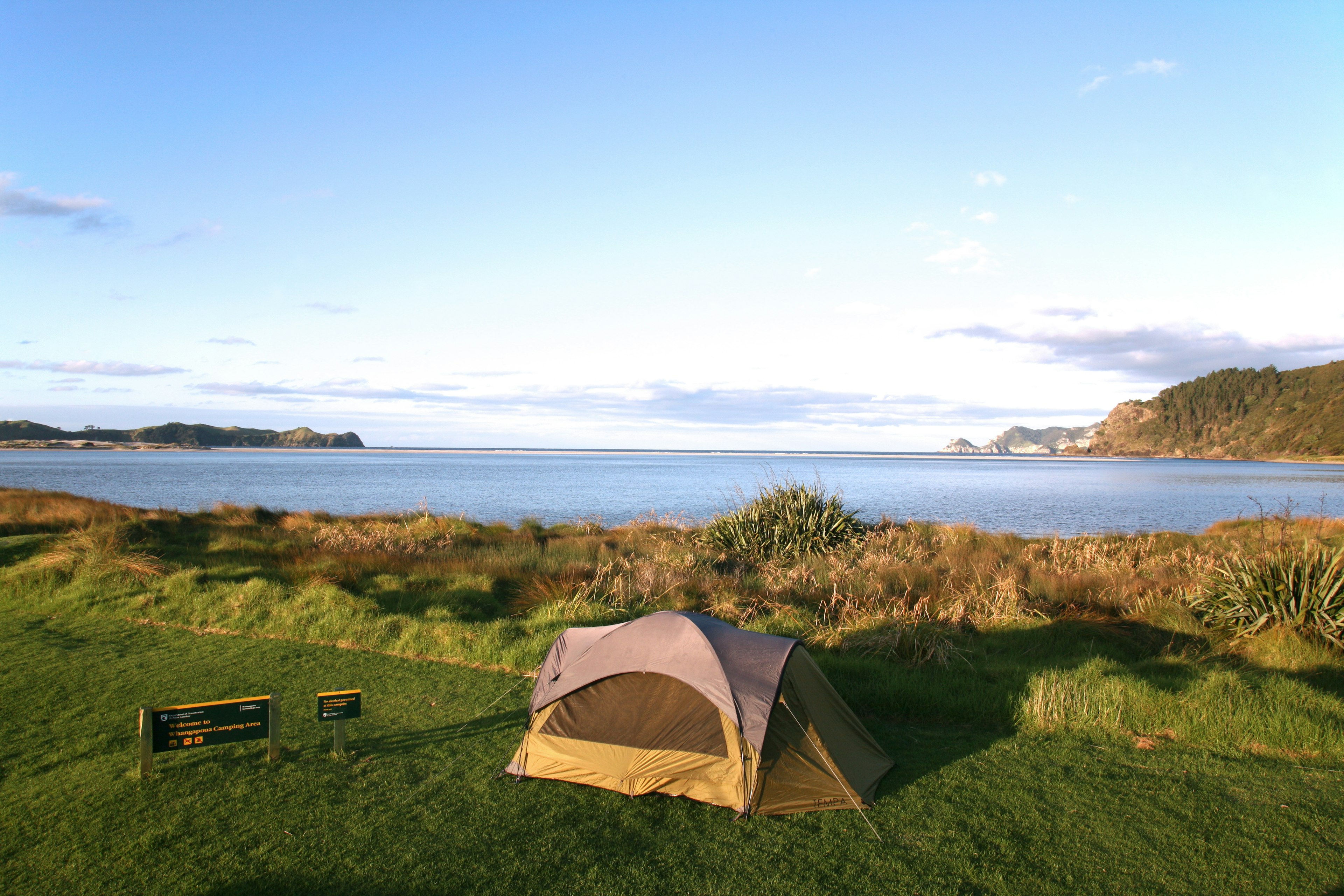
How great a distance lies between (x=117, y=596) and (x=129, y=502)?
3209cm

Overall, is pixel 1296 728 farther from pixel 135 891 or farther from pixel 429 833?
pixel 135 891

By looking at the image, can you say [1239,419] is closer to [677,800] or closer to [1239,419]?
[1239,419]

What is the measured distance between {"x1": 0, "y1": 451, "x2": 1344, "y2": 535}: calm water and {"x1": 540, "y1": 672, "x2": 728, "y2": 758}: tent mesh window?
866 centimetres

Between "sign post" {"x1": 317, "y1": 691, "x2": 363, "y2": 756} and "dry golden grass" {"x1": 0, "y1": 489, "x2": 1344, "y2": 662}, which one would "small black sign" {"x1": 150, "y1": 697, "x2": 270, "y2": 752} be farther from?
"dry golden grass" {"x1": 0, "y1": 489, "x2": 1344, "y2": 662}

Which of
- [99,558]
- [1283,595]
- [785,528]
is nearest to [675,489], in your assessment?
[785,528]

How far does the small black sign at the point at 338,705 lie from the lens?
6.47 meters

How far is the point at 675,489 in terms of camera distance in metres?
58.8

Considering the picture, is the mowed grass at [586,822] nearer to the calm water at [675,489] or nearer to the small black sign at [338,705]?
the small black sign at [338,705]

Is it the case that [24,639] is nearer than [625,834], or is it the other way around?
[625,834]

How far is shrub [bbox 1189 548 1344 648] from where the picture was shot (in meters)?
9.38

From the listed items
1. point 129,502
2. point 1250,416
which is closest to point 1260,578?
point 129,502

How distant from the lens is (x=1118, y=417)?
181500 millimetres

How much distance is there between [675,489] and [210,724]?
5285 centimetres

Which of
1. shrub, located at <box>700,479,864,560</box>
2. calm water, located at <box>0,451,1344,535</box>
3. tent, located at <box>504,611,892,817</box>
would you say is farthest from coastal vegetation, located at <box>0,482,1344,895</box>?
calm water, located at <box>0,451,1344,535</box>
